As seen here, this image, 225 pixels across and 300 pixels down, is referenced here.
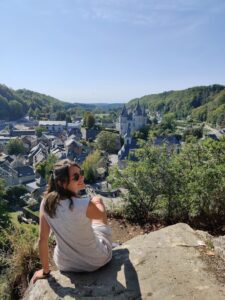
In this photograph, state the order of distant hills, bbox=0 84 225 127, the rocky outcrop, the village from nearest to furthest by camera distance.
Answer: the rocky outcrop
the village
distant hills, bbox=0 84 225 127

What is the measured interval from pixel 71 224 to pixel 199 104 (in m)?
120

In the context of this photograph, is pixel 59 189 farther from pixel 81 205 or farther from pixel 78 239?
pixel 78 239

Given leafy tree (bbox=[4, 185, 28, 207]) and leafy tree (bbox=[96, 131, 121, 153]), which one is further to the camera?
leafy tree (bbox=[96, 131, 121, 153])

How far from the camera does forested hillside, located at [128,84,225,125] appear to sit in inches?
3421

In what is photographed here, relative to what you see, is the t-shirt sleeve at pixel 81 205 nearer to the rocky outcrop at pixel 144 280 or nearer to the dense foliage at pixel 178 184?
the rocky outcrop at pixel 144 280

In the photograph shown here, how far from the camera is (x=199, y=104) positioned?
11662 cm

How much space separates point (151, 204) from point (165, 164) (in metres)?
0.79

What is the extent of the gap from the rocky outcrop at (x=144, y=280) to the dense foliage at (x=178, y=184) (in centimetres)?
187

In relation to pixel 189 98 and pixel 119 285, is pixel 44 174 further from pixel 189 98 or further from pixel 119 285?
pixel 189 98

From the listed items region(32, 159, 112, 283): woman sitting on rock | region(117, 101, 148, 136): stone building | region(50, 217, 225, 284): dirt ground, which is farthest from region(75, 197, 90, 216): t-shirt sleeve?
region(117, 101, 148, 136): stone building

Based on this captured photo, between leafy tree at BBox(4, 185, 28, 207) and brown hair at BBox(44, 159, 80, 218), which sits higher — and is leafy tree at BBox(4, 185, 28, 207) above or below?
below

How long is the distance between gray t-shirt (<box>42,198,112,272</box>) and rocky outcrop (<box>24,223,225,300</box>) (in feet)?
0.39

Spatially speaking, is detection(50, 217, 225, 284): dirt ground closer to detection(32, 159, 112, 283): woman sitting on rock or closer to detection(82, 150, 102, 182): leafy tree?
detection(32, 159, 112, 283): woman sitting on rock

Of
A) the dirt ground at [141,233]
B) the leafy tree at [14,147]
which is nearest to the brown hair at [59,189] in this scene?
the dirt ground at [141,233]
